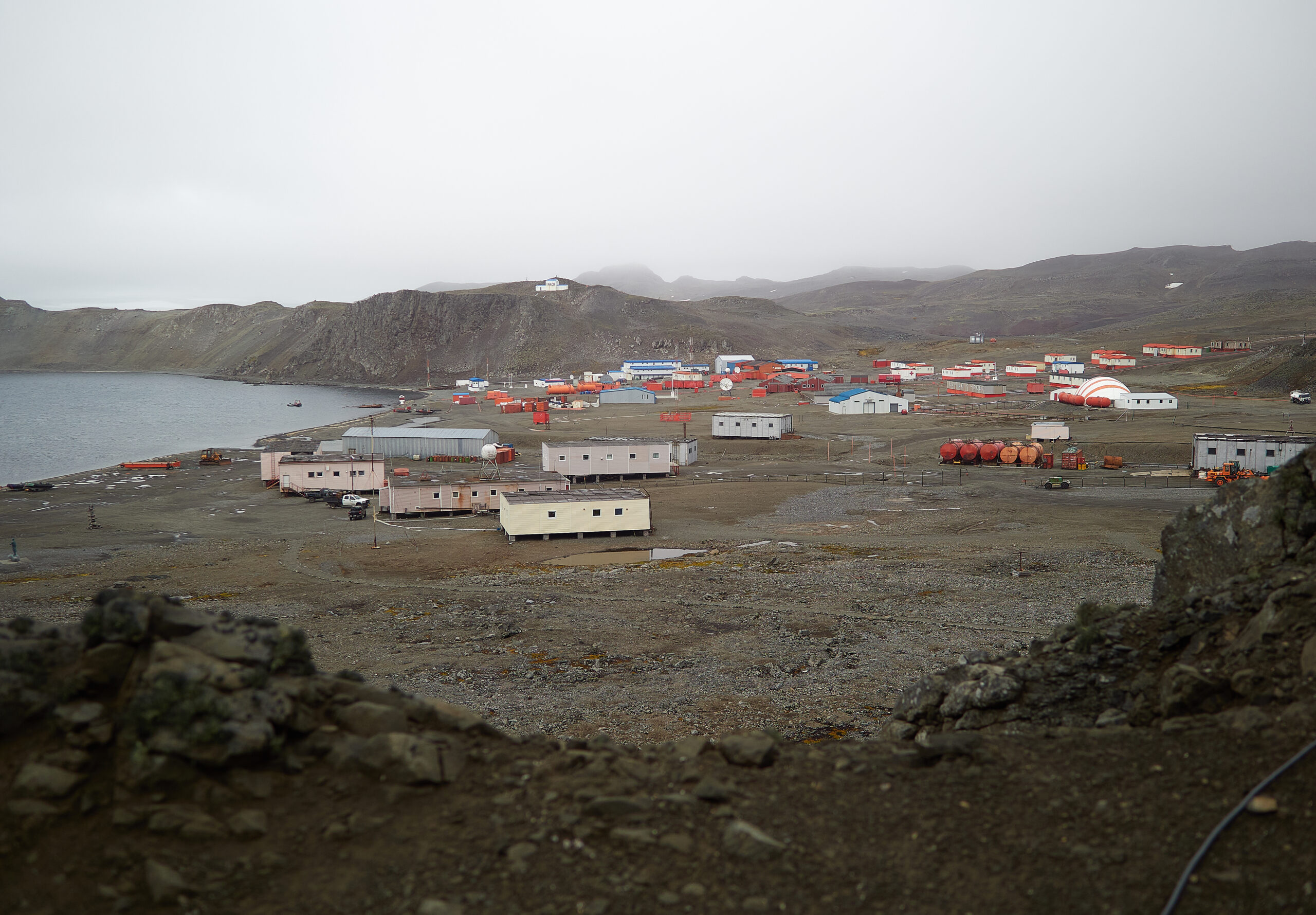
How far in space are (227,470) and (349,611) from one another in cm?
4573

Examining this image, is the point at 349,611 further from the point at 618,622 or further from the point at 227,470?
the point at 227,470

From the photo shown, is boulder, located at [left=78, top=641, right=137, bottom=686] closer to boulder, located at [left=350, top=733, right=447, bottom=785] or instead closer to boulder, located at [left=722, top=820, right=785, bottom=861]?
boulder, located at [left=350, top=733, right=447, bottom=785]

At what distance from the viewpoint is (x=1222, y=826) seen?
22.3 feet

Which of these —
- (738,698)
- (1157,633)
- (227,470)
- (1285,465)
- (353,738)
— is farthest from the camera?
(227,470)

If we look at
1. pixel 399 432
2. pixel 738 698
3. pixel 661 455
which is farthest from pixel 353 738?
pixel 399 432

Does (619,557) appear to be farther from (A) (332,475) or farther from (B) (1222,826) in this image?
(B) (1222,826)

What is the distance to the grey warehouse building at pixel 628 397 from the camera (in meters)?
115

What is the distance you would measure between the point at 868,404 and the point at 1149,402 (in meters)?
28.0

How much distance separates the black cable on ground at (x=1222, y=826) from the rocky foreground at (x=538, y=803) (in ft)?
0.28

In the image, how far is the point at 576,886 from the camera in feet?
21.7

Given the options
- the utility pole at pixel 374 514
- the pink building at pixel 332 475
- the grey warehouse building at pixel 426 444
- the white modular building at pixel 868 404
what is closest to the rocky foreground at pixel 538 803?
the utility pole at pixel 374 514

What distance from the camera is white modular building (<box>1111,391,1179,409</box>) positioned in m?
85.2

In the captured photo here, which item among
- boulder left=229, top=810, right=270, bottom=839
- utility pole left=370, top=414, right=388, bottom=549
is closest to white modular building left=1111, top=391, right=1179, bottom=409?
utility pole left=370, top=414, right=388, bottom=549

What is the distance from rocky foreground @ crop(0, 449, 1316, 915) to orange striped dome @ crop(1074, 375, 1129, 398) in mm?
91921
